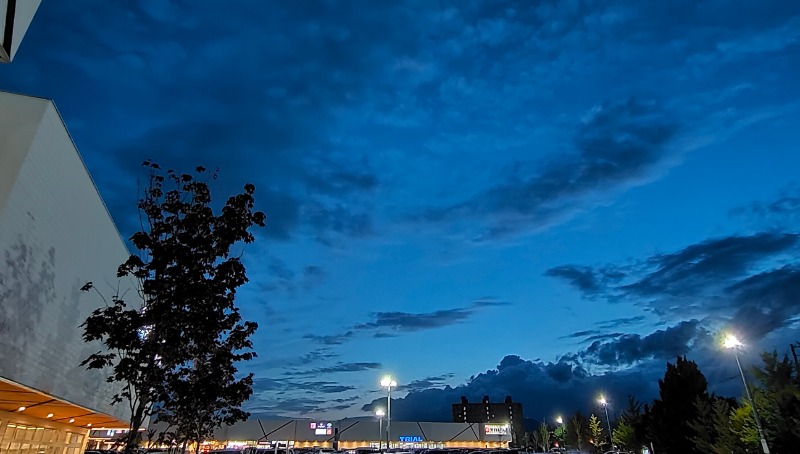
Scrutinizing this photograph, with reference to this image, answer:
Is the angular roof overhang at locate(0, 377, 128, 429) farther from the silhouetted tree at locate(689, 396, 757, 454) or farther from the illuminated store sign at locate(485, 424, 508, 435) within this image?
the illuminated store sign at locate(485, 424, 508, 435)

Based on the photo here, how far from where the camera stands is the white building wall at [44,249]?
13484 mm

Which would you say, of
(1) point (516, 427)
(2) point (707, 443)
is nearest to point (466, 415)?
(1) point (516, 427)

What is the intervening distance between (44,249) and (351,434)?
71.7 meters

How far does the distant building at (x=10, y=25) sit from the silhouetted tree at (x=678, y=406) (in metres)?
41.2

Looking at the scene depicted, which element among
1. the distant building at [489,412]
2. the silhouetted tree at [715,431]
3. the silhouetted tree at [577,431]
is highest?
the distant building at [489,412]

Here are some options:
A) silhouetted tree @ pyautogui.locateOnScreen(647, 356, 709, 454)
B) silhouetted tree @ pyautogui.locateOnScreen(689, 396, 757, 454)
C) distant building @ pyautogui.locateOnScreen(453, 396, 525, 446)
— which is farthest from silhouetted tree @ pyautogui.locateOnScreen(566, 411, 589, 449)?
distant building @ pyautogui.locateOnScreen(453, 396, 525, 446)

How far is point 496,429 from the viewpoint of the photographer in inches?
3580

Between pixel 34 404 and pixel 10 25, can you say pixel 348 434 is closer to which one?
pixel 34 404

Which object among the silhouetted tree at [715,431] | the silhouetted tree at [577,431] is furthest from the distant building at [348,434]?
the silhouetted tree at [715,431]

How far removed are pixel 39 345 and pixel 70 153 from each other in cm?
653

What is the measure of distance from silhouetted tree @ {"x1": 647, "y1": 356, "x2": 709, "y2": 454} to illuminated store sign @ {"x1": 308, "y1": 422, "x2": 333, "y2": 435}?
49.2 metres

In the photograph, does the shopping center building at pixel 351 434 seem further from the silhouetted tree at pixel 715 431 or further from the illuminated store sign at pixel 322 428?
the silhouetted tree at pixel 715 431

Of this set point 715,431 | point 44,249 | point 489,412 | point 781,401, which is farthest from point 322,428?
point 489,412

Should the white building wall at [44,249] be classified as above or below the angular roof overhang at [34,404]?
above
